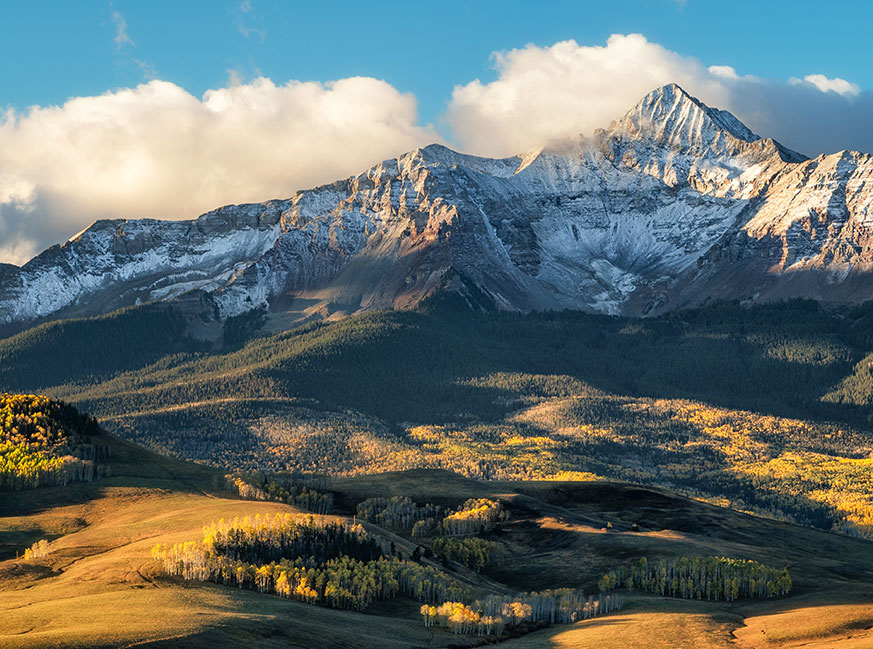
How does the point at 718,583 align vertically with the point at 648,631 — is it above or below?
below

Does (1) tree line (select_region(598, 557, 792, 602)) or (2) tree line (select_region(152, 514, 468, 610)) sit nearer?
(2) tree line (select_region(152, 514, 468, 610))

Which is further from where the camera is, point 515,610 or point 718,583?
point 718,583

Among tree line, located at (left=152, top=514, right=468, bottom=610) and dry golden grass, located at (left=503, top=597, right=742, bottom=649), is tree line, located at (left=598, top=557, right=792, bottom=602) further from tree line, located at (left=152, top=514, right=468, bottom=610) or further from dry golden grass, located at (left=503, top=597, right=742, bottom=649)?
tree line, located at (left=152, top=514, right=468, bottom=610)

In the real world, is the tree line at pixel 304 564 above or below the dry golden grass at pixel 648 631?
above

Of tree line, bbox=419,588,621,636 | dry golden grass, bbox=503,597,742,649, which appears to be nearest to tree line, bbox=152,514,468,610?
tree line, bbox=419,588,621,636

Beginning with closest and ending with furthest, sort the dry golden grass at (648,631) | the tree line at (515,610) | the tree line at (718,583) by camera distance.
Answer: the dry golden grass at (648,631) < the tree line at (515,610) < the tree line at (718,583)

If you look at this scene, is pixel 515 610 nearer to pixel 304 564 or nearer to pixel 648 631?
pixel 648 631

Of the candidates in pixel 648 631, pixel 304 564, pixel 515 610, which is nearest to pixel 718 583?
pixel 515 610

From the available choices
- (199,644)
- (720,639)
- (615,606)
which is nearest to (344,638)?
(199,644)

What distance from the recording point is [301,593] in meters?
161

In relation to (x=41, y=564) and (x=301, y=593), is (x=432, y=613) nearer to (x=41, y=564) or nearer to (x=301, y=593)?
(x=301, y=593)

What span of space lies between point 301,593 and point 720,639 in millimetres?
56977

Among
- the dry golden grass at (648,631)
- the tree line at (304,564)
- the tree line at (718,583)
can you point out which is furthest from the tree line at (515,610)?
the tree line at (718,583)

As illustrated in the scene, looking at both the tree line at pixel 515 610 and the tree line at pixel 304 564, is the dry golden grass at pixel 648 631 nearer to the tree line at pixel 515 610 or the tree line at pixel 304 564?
the tree line at pixel 515 610
